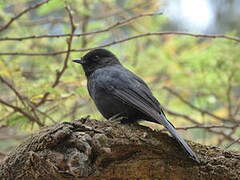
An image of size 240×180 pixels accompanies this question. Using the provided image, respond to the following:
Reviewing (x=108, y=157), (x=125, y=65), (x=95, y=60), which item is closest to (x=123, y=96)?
(x=95, y=60)

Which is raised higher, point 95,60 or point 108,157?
point 95,60

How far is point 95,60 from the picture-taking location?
196 inches

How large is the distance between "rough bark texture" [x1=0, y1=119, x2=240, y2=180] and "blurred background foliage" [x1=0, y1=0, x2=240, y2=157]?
141cm

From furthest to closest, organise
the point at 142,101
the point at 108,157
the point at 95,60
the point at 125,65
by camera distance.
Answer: the point at 125,65 → the point at 95,60 → the point at 142,101 → the point at 108,157

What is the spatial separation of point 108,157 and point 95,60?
2292 mm

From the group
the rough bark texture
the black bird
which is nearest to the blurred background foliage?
the black bird

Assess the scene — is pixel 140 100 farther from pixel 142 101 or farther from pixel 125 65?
pixel 125 65

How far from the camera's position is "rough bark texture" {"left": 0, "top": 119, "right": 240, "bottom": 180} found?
2.66m

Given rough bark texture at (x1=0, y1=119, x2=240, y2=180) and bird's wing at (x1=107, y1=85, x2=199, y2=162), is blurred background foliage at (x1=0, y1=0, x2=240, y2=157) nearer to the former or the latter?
bird's wing at (x1=107, y1=85, x2=199, y2=162)

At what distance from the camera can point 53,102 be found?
5094 millimetres

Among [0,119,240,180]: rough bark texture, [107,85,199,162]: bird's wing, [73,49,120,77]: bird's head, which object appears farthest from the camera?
[73,49,120,77]: bird's head

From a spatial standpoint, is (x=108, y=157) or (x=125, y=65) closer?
(x=108, y=157)

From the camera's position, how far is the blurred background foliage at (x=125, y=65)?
4.82 m

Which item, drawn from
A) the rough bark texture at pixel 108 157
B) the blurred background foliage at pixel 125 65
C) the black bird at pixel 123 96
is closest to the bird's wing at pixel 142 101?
the black bird at pixel 123 96
